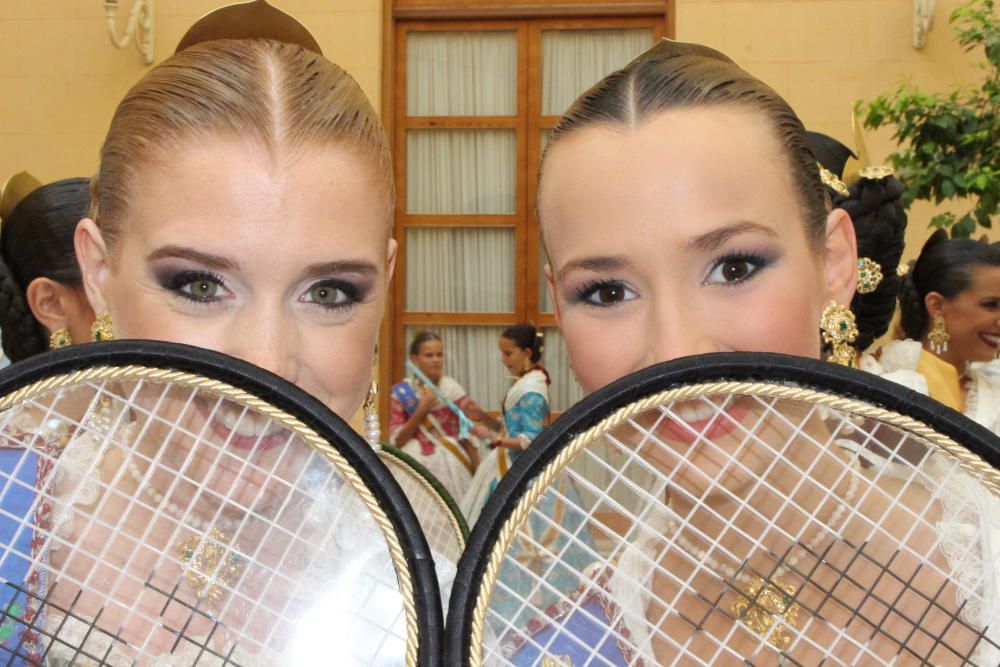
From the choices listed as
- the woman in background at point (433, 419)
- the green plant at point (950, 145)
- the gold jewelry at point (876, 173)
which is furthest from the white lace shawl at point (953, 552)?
the woman in background at point (433, 419)

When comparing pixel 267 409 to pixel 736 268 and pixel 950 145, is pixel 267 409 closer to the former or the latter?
pixel 736 268

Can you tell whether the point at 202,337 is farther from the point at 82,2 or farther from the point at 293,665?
the point at 82,2

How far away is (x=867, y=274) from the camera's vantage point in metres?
1.37

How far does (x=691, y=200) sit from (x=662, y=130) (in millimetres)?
82

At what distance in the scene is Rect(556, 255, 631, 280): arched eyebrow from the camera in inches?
34.1

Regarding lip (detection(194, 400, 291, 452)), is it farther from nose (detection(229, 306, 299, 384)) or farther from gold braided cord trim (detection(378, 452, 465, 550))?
gold braided cord trim (detection(378, 452, 465, 550))

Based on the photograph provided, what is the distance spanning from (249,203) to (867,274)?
857 millimetres

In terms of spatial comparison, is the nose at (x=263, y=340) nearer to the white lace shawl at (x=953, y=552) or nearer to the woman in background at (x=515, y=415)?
the white lace shawl at (x=953, y=552)

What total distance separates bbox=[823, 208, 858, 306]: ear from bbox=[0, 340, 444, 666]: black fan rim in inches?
22.2

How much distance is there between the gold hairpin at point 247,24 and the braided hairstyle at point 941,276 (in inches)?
108

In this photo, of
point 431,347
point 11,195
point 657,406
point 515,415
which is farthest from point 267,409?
point 431,347

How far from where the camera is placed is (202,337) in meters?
0.88

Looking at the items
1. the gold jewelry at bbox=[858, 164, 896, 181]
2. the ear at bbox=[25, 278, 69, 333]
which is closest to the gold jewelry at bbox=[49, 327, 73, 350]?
the ear at bbox=[25, 278, 69, 333]

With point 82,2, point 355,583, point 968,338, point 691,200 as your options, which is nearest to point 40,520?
point 355,583
